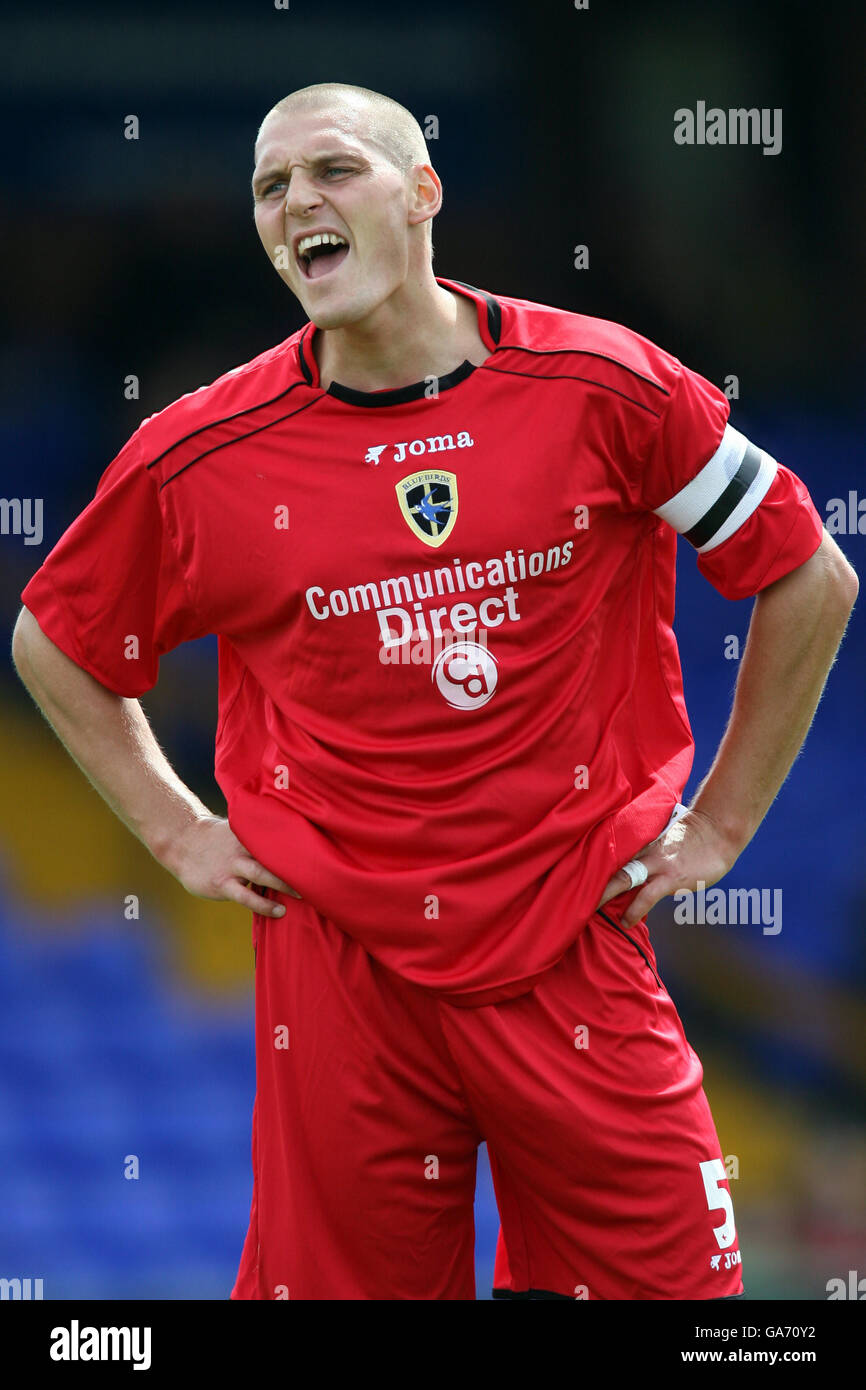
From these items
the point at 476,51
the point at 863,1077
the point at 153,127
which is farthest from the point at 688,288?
the point at 863,1077

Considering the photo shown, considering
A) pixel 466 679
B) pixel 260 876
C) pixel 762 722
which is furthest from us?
pixel 762 722

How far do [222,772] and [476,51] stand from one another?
133 inches

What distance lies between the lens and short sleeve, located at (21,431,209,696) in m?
1.97

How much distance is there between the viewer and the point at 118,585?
2.01 m

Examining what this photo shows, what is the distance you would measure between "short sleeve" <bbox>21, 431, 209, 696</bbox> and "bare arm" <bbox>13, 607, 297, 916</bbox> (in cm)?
4

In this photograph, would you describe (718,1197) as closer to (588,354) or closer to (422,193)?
(588,354)

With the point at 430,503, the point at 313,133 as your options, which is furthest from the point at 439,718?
the point at 313,133

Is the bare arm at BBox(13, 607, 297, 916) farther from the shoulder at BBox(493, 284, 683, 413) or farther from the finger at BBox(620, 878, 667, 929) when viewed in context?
the shoulder at BBox(493, 284, 683, 413)

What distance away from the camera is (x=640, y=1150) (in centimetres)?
189

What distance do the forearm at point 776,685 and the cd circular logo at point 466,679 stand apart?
38 cm

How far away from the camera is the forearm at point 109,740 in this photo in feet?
6.86

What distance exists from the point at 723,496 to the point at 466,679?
380 mm

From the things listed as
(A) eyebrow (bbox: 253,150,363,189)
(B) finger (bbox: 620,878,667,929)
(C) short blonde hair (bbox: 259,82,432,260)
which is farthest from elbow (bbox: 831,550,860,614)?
(A) eyebrow (bbox: 253,150,363,189)

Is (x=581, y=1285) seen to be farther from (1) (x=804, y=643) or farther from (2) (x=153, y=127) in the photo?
(2) (x=153, y=127)
